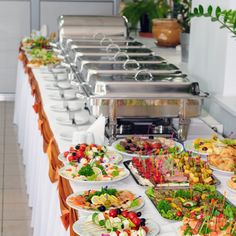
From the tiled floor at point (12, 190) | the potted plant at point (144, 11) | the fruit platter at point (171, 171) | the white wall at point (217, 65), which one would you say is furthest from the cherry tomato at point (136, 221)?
the potted plant at point (144, 11)

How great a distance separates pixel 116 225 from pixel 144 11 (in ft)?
14.1

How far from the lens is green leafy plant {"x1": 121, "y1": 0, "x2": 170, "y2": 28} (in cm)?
579

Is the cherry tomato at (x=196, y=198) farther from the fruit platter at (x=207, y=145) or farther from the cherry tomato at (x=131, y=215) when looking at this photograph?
the fruit platter at (x=207, y=145)

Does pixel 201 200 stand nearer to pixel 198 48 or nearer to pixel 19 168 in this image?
pixel 198 48

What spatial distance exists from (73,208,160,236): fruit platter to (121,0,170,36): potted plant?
406 centimetres

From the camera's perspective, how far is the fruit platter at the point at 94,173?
7.22 feet

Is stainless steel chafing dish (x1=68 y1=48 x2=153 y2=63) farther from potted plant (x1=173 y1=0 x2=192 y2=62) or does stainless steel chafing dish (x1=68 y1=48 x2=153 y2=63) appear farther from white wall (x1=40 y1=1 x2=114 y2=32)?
white wall (x1=40 y1=1 x2=114 y2=32)

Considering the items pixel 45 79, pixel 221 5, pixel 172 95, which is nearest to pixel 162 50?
pixel 45 79

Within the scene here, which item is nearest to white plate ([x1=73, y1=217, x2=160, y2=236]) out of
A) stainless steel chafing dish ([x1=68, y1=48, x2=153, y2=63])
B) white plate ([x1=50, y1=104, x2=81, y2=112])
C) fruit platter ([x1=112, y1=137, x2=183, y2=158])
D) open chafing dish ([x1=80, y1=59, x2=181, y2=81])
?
fruit platter ([x1=112, y1=137, x2=183, y2=158])

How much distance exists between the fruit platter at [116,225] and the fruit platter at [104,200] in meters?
0.09

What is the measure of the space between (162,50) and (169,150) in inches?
108

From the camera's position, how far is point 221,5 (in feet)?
10.7

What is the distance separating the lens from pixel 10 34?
6840 millimetres

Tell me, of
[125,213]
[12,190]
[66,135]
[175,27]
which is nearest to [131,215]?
[125,213]
